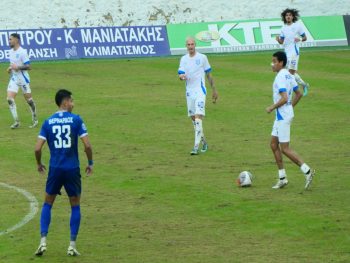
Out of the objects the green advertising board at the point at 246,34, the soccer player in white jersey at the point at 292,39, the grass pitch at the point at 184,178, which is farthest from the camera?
the green advertising board at the point at 246,34

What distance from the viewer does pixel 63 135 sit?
1430cm

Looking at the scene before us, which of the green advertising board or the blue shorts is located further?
the green advertising board

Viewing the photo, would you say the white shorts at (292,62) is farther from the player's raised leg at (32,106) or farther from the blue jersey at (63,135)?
the blue jersey at (63,135)

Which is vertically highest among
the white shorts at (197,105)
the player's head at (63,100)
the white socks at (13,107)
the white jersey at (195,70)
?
the white socks at (13,107)

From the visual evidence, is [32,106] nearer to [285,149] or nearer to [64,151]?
[285,149]

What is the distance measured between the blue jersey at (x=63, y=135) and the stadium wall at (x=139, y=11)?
36.3 metres

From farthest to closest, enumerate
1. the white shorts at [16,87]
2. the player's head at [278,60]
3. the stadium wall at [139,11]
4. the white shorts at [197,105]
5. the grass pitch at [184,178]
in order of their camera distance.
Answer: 1. the stadium wall at [139,11]
2. the white shorts at [16,87]
3. the white shorts at [197,105]
4. the player's head at [278,60]
5. the grass pitch at [184,178]

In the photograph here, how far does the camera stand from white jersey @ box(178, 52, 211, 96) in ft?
77.3

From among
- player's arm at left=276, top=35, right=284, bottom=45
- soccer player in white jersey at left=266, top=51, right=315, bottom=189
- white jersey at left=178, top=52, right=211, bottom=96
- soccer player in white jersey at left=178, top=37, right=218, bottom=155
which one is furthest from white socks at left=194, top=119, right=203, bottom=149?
player's arm at left=276, top=35, right=284, bottom=45

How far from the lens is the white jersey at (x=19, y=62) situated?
27.6m

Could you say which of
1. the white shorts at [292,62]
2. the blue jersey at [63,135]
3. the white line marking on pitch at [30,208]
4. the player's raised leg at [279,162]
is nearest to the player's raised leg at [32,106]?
the white line marking on pitch at [30,208]

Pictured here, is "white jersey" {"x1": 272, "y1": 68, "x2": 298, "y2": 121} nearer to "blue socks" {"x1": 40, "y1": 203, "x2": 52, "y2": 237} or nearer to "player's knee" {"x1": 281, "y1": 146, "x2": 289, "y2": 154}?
"player's knee" {"x1": 281, "y1": 146, "x2": 289, "y2": 154}

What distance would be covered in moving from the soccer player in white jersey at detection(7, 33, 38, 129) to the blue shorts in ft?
43.8

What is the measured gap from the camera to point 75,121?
14320 millimetres
